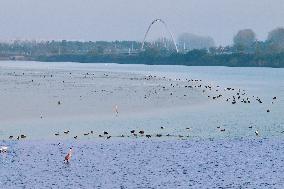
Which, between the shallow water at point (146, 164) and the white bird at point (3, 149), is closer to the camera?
the shallow water at point (146, 164)

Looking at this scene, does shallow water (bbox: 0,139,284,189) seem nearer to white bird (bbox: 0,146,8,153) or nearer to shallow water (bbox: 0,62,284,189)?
shallow water (bbox: 0,62,284,189)

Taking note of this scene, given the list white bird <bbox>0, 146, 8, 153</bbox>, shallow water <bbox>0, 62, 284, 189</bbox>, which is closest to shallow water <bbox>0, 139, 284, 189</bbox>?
shallow water <bbox>0, 62, 284, 189</bbox>

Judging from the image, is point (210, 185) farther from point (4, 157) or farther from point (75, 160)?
point (4, 157)

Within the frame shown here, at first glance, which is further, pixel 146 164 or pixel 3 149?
pixel 3 149

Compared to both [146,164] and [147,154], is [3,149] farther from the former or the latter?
[146,164]

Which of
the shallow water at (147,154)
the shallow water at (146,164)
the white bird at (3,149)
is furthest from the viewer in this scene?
the white bird at (3,149)

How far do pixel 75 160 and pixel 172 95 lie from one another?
5097cm

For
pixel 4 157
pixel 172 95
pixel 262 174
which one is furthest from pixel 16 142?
pixel 172 95

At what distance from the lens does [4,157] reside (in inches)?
1250

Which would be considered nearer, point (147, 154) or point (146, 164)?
point (146, 164)

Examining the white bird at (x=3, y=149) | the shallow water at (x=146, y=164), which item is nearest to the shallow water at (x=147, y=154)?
the shallow water at (x=146, y=164)

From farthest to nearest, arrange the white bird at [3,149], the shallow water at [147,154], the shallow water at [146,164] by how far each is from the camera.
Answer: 1. the white bird at [3,149]
2. the shallow water at [147,154]
3. the shallow water at [146,164]

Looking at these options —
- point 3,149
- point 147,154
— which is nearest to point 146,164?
point 147,154

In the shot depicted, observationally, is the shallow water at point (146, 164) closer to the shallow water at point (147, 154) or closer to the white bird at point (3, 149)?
the shallow water at point (147, 154)
